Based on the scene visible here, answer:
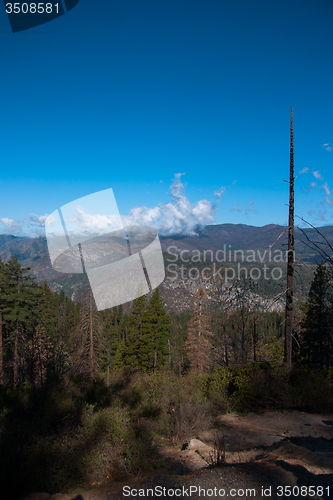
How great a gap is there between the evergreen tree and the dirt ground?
19040mm

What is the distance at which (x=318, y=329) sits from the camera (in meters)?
25.1

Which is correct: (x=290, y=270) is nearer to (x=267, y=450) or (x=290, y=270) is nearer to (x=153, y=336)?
(x=267, y=450)

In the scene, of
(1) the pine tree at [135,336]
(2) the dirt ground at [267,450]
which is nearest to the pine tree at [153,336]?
(1) the pine tree at [135,336]

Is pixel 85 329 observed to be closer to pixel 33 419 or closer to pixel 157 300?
pixel 33 419

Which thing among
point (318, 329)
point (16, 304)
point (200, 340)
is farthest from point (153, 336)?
point (318, 329)

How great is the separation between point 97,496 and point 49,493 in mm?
887

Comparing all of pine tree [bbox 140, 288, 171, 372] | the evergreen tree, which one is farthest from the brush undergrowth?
pine tree [bbox 140, 288, 171, 372]

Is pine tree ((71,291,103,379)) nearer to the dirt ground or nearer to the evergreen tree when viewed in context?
the dirt ground

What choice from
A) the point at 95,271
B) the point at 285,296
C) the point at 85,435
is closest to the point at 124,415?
the point at 85,435

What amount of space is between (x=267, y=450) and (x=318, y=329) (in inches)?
940

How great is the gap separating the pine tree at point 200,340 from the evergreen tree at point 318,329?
865 cm

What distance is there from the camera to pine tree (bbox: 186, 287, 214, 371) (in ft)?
79.7

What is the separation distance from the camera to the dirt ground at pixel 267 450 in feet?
12.2

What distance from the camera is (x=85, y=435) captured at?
4953mm
